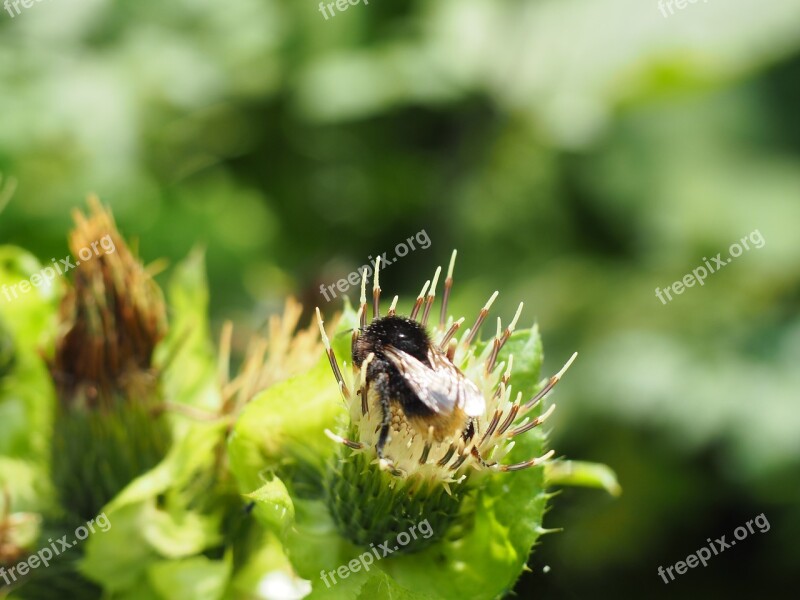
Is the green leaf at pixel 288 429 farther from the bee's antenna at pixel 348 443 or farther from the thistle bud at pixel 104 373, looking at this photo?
the thistle bud at pixel 104 373

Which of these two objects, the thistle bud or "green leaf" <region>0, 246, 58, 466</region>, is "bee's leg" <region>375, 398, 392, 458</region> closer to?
the thistle bud

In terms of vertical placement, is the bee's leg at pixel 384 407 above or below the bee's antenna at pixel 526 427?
above

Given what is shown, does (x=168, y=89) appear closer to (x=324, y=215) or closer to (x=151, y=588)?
(x=324, y=215)

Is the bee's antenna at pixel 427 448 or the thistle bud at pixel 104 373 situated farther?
the thistle bud at pixel 104 373

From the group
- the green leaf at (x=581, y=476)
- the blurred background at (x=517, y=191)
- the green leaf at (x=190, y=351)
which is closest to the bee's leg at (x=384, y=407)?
the green leaf at (x=581, y=476)

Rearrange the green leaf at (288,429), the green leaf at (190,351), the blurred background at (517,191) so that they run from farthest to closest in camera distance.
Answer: the blurred background at (517,191) < the green leaf at (190,351) < the green leaf at (288,429)

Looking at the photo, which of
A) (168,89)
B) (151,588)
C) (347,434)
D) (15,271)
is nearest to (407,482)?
(347,434)

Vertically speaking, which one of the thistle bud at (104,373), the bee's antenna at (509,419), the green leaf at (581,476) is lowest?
the green leaf at (581,476)

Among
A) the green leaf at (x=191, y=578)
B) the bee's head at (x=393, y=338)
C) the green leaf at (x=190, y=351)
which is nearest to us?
the bee's head at (x=393, y=338)

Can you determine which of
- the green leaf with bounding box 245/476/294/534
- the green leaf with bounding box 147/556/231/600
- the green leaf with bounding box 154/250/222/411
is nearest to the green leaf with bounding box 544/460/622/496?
the green leaf with bounding box 245/476/294/534
